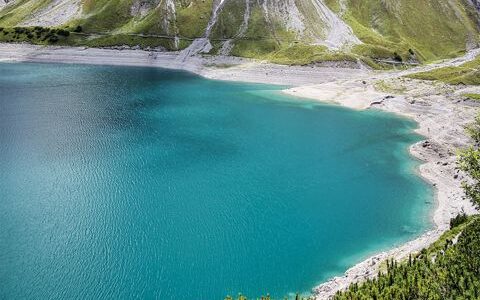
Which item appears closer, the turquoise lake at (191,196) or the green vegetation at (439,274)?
the green vegetation at (439,274)

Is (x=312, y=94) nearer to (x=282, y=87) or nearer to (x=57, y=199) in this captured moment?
(x=282, y=87)

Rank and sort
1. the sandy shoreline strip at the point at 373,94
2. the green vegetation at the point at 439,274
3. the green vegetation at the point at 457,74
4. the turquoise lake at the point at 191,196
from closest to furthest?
the green vegetation at the point at 439,274, the turquoise lake at the point at 191,196, the sandy shoreline strip at the point at 373,94, the green vegetation at the point at 457,74

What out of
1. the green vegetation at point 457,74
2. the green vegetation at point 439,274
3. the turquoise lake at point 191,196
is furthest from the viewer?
the green vegetation at point 457,74

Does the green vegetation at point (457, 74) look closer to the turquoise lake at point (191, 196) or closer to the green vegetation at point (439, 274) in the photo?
the turquoise lake at point (191, 196)

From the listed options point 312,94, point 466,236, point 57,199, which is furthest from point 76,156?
point 312,94

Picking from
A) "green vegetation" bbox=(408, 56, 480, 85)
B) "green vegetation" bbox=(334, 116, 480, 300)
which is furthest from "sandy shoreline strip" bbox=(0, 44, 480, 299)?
"green vegetation" bbox=(408, 56, 480, 85)

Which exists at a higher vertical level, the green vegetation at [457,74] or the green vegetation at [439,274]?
the green vegetation at [457,74]

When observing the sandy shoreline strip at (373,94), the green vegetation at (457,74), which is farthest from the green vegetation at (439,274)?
the green vegetation at (457,74)

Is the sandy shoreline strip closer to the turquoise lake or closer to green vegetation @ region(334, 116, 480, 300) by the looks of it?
the turquoise lake
